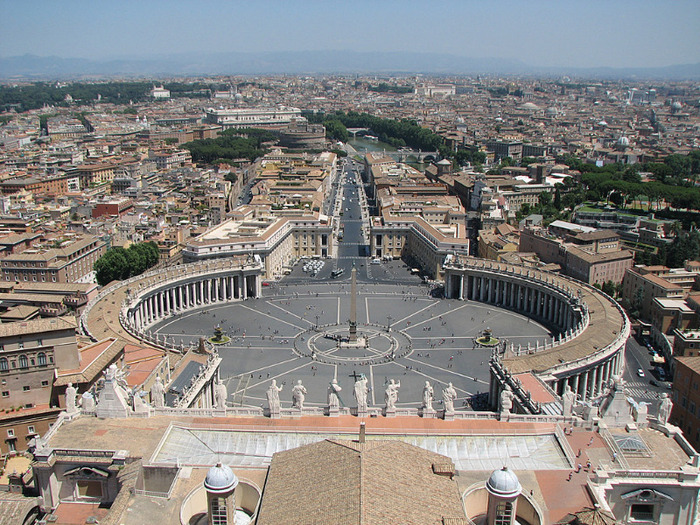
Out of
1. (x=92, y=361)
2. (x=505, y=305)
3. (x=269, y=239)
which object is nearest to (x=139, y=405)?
(x=92, y=361)

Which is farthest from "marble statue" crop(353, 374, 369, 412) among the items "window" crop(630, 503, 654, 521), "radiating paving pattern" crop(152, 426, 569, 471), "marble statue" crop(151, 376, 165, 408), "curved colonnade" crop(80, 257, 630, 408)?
"curved colonnade" crop(80, 257, 630, 408)

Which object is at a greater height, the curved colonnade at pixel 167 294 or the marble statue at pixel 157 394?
the marble statue at pixel 157 394

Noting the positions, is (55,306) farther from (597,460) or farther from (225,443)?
(597,460)

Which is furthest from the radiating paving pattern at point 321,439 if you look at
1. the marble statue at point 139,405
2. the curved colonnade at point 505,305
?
the curved colonnade at point 505,305

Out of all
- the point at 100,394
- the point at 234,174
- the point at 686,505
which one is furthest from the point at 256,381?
the point at 234,174

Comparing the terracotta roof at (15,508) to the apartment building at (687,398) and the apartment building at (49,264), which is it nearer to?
the apartment building at (687,398)

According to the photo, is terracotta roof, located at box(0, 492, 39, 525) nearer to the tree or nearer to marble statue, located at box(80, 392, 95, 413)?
marble statue, located at box(80, 392, 95, 413)

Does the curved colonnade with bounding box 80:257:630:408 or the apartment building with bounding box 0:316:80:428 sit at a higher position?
the apartment building with bounding box 0:316:80:428
